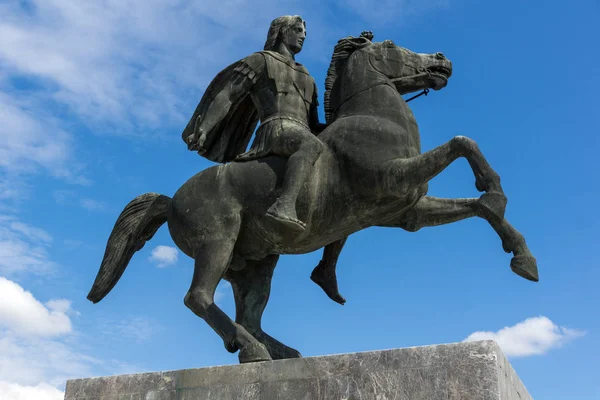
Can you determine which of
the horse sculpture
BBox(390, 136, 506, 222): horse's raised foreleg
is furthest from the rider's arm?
BBox(390, 136, 506, 222): horse's raised foreleg

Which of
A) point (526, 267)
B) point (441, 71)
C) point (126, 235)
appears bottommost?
point (526, 267)

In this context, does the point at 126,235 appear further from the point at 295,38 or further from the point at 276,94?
the point at 295,38

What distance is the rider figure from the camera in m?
6.77

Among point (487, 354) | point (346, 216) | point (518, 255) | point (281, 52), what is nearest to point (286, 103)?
point (281, 52)

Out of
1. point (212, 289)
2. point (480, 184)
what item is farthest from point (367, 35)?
point (212, 289)

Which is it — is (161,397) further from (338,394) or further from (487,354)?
(487,354)

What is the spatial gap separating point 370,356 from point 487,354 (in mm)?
862

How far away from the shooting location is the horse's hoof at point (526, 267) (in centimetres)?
615

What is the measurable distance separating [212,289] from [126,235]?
1.35m

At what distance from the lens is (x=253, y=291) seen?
24.0ft

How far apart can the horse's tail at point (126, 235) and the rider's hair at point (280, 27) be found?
194 centimetres

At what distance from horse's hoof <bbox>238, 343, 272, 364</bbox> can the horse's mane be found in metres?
2.42

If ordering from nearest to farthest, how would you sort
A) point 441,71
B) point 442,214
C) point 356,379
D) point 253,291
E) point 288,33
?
point 356,379 < point 442,214 < point 253,291 < point 441,71 < point 288,33

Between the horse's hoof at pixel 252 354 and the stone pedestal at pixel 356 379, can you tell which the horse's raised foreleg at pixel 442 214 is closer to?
the stone pedestal at pixel 356 379
